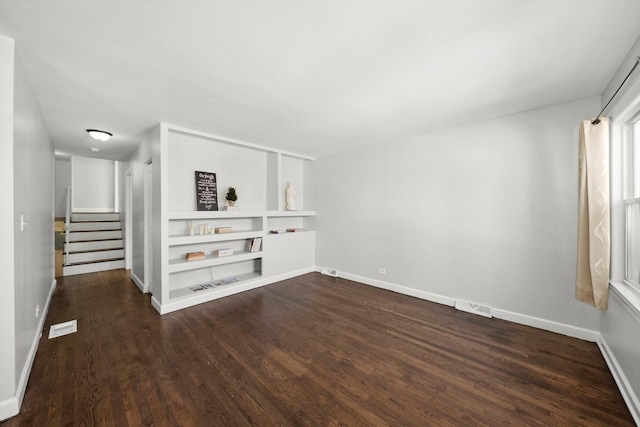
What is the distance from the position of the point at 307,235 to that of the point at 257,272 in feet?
3.96

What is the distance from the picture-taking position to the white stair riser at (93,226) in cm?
557

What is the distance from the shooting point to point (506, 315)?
2.86m

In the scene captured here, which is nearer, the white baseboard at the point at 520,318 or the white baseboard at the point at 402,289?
the white baseboard at the point at 520,318

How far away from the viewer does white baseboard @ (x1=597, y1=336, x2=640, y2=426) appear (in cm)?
153

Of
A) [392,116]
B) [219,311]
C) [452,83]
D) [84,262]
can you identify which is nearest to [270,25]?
[452,83]

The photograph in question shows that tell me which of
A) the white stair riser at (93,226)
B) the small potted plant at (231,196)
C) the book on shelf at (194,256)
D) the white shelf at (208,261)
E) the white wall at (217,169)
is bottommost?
the white shelf at (208,261)

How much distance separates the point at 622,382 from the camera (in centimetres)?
175

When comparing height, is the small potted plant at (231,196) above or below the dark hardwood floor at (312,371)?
above

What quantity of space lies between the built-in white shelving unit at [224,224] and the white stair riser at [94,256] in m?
3.05

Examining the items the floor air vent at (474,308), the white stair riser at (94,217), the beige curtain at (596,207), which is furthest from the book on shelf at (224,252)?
the white stair riser at (94,217)

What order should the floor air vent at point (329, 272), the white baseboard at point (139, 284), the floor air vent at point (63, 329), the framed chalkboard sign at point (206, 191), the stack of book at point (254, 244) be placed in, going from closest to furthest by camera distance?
1. the floor air vent at point (63, 329)
2. the framed chalkboard sign at point (206, 191)
3. the white baseboard at point (139, 284)
4. the stack of book at point (254, 244)
5. the floor air vent at point (329, 272)

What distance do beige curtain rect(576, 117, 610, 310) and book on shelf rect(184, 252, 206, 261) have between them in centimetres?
428

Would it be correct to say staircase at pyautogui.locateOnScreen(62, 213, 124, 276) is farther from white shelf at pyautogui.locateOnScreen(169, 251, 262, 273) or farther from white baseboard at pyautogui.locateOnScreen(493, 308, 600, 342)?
white baseboard at pyautogui.locateOnScreen(493, 308, 600, 342)

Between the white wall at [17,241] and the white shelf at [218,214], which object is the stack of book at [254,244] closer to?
the white shelf at [218,214]
